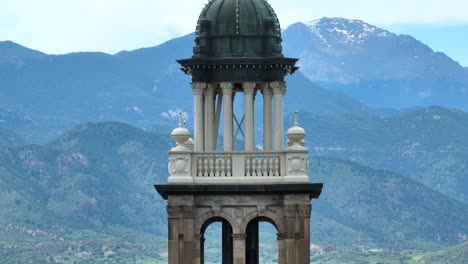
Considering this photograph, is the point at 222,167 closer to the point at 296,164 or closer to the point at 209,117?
the point at 296,164

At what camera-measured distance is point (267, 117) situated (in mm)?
58344

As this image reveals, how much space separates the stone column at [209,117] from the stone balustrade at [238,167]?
1.37m

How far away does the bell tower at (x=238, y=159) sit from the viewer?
56344 mm

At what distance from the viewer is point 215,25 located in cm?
5744

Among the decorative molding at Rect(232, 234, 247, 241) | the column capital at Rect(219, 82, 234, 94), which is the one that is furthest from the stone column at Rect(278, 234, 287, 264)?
the column capital at Rect(219, 82, 234, 94)

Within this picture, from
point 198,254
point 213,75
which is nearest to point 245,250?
point 198,254

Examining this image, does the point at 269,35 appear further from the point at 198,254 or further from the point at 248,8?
the point at 198,254

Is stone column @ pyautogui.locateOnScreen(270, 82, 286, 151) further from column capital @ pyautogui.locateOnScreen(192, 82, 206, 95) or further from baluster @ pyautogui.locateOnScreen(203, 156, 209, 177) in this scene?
baluster @ pyautogui.locateOnScreen(203, 156, 209, 177)

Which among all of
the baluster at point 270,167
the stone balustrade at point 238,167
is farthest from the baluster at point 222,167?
the baluster at point 270,167

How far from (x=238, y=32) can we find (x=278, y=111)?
252cm

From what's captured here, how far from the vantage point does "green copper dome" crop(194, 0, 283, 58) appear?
57.3m

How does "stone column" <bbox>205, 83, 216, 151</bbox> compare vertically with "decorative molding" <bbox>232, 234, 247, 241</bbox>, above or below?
above

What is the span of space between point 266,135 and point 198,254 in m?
4.13

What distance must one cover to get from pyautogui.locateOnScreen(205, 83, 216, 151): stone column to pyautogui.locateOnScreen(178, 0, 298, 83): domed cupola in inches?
18.8
